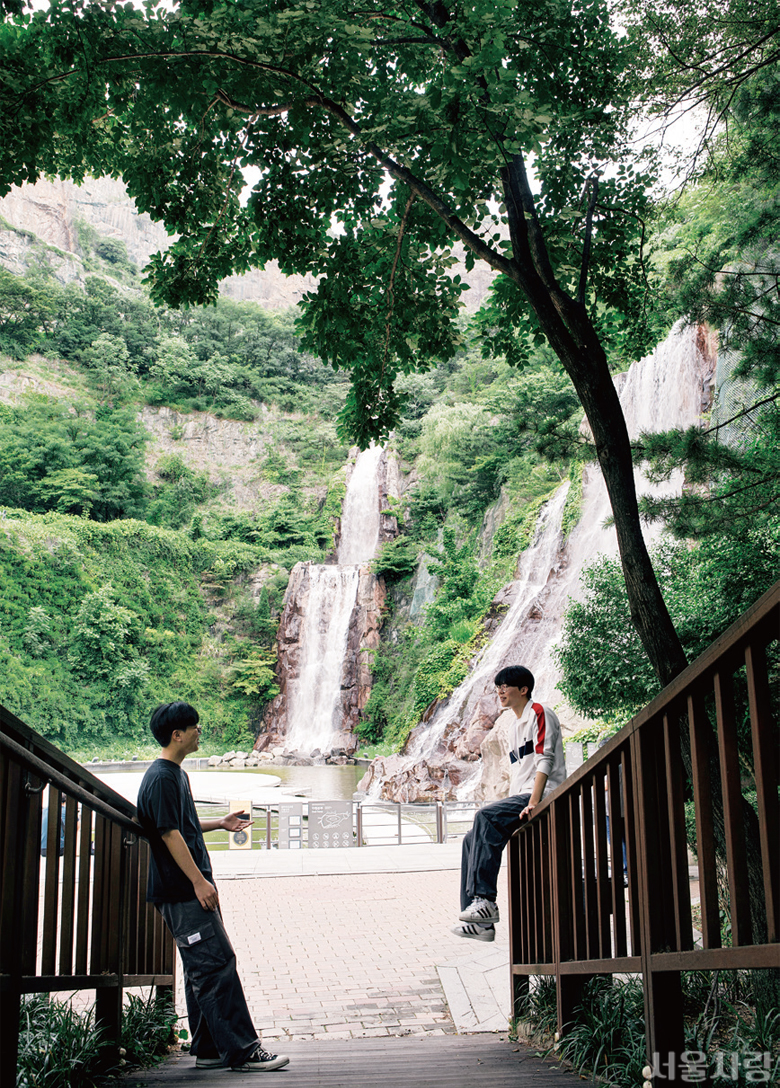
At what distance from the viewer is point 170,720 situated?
331cm

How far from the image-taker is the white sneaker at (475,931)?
3.74 m

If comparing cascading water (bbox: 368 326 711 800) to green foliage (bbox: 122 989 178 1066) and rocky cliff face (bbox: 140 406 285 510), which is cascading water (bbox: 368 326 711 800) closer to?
green foliage (bbox: 122 989 178 1066)

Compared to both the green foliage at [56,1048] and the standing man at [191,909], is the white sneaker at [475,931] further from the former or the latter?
the green foliage at [56,1048]

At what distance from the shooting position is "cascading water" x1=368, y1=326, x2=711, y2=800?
55.1ft

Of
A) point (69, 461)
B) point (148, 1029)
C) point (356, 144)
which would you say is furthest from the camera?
point (69, 461)

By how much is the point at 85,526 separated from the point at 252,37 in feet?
92.7

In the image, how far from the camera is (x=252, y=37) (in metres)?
4.32

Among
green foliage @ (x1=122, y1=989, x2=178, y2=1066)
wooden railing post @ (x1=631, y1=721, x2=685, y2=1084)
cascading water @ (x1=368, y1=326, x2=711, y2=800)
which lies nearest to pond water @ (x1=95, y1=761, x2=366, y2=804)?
cascading water @ (x1=368, y1=326, x2=711, y2=800)

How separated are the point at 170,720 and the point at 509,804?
5.69ft

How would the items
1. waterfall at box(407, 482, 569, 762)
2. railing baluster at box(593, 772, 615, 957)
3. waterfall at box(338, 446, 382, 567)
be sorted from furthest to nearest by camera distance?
waterfall at box(338, 446, 382, 567) < waterfall at box(407, 482, 569, 762) < railing baluster at box(593, 772, 615, 957)

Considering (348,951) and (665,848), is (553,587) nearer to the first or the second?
(348,951)

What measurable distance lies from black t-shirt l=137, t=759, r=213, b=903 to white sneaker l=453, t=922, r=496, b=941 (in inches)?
52.3

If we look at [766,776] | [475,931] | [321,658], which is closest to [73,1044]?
[475,931]

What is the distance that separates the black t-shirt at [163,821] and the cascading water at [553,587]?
13.2 metres
